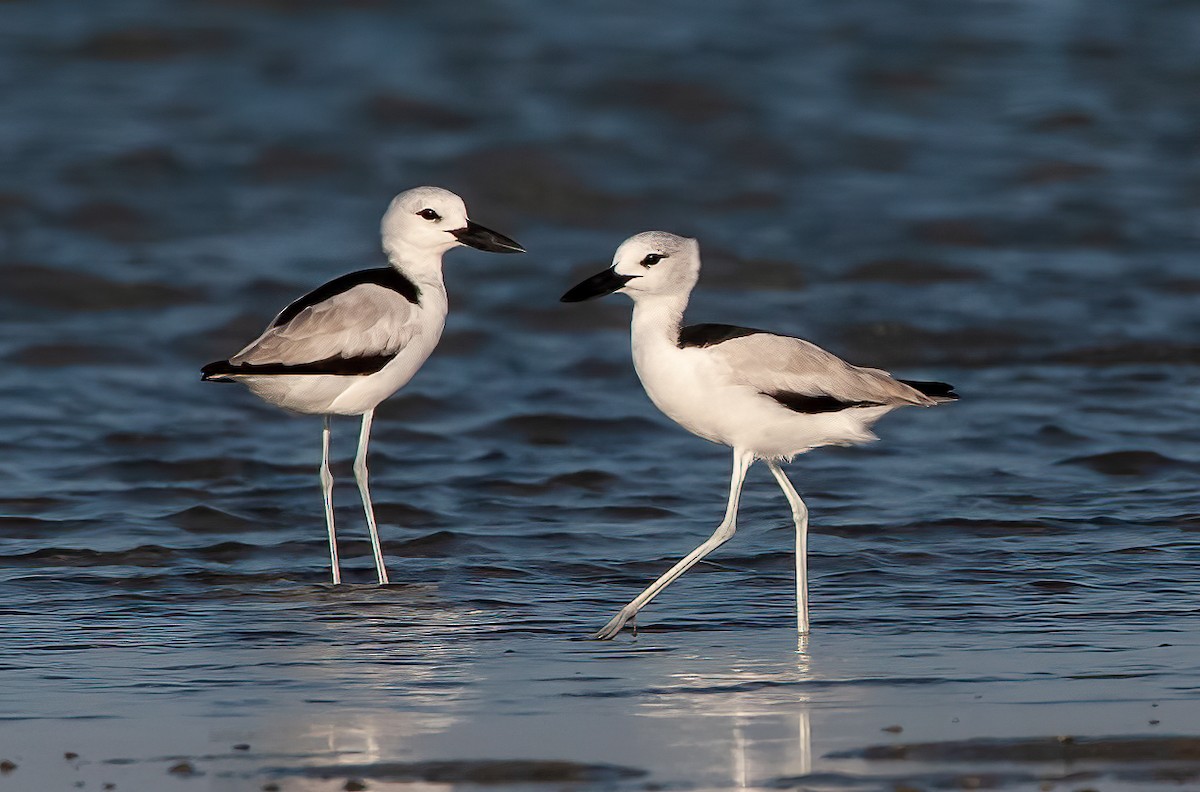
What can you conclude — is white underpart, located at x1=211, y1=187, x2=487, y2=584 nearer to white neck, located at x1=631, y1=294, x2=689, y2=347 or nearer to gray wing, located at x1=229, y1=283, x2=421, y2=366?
gray wing, located at x1=229, y1=283, x2=421, y2=366

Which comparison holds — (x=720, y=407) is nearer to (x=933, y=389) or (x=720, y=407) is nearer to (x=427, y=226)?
(x=933, y=389)

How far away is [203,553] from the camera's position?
29.9 feet

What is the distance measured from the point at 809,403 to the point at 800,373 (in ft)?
0.43

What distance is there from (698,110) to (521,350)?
6564 mm

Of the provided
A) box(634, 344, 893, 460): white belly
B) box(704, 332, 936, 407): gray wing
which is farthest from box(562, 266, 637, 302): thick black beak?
box(704, 332, 936, 407): gray wing

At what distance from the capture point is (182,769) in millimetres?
5352

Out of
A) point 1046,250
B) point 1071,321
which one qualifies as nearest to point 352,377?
point 1071,321

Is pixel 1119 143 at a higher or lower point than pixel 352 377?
higher

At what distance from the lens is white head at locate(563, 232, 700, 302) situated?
7.35 meters

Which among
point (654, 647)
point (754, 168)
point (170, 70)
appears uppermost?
point (170, 70)

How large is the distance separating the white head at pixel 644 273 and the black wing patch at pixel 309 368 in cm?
179

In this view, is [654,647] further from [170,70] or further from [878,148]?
[170,70]

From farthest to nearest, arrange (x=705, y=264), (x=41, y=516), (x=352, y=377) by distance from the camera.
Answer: (x=705, y=264), (x=41, y=516), (x=352, y=377)

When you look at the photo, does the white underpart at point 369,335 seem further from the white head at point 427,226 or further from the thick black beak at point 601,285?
the thick black beak at point 601,285
